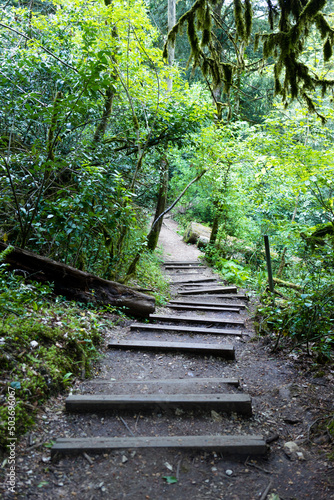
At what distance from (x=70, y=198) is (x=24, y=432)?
9.97ft

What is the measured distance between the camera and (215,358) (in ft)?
13.1

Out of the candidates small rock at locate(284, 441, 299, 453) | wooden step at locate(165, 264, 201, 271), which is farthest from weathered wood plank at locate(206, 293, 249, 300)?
small rock at locate(284, 441, 299, 453)

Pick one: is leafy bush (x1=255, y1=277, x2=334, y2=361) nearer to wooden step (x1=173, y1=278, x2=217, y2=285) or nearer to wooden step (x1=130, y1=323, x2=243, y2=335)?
wooden step (x1=130, y1=323, x2=243, y2=335)

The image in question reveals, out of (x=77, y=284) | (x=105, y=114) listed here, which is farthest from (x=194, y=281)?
(x=77, y=284)

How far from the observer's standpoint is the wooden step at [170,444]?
216 cm

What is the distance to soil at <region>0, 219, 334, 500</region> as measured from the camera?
1962mm

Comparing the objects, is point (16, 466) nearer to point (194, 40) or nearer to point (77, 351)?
point (77, 351)

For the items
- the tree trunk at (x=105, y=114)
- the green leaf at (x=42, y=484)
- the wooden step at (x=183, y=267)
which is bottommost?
the green leaf at (x=42, y=484)

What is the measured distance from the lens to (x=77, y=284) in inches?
185

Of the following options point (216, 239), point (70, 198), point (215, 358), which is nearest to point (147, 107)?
point (70, 198)

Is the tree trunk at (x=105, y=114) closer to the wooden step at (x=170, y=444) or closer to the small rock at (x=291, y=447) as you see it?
the wooden step at (x=170, y=444)

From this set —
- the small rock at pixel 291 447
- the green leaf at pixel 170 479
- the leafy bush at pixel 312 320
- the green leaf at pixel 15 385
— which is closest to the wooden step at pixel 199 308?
the leafy bush at pixel 312 320

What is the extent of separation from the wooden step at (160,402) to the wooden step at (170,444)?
33 cm

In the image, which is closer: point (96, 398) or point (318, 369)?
point (96, 398)
